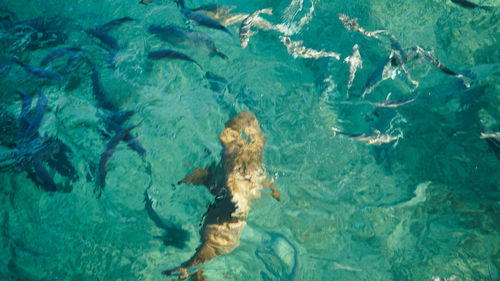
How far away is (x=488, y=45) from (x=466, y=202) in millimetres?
2361

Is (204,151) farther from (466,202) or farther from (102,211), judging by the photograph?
(466,202)

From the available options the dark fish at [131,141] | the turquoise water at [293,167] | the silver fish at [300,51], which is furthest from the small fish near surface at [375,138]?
the dark fish at [131,141]

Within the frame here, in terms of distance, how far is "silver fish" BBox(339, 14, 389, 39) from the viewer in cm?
454

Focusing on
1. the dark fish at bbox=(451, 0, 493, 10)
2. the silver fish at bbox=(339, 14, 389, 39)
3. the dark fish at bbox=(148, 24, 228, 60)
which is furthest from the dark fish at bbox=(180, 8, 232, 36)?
the dark fish at bbox=(451, 0, 493, 10)

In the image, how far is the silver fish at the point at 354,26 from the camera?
454 cm

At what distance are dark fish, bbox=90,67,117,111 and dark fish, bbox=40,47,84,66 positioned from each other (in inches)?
24.1

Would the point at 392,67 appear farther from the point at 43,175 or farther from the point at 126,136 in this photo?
the point at 43,175

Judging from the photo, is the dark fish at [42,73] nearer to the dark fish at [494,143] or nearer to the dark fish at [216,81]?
the dark fish at [216,81]

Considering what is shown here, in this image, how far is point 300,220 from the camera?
12.5 feet

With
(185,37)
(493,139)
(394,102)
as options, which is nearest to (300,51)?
(394,102)

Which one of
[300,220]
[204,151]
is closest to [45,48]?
[204,151]

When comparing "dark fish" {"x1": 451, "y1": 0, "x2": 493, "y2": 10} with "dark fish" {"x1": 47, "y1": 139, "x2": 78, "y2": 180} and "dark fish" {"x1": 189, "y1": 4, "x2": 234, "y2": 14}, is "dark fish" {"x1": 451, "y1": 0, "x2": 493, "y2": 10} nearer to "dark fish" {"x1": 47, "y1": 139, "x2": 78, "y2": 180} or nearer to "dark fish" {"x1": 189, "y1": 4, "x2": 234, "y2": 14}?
"dark fish" {"x1": 189, "y1": 4, "x2": 234, "y2": 14}

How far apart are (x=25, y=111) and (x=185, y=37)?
2.39m

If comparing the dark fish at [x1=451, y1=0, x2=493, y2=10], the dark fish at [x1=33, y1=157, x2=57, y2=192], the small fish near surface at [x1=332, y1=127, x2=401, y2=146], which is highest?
the dark fish at [x1=451, y1=0, x2=493, y2=10]
